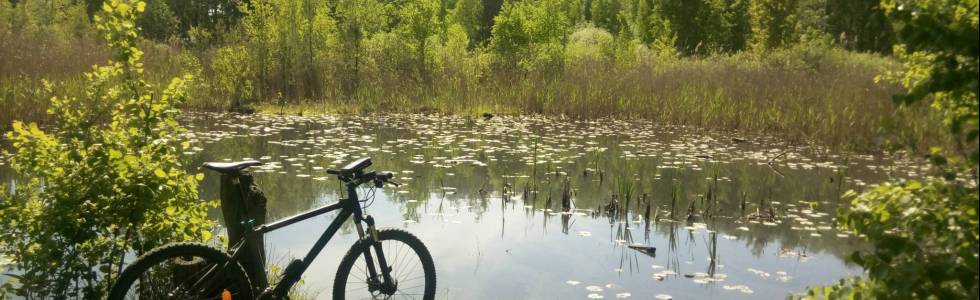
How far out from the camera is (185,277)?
419 centimetres

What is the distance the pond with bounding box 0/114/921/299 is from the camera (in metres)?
6.18

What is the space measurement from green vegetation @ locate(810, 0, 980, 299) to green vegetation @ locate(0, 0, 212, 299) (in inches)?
139

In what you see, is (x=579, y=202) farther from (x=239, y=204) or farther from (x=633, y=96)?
(x=633, y=96)

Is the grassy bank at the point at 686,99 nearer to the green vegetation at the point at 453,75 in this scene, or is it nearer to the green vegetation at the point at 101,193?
the green vegetation at the point at 453,75

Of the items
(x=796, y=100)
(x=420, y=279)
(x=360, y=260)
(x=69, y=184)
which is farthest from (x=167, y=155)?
(x=796, y=100)

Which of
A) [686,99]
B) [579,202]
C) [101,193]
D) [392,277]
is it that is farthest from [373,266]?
[686,99]

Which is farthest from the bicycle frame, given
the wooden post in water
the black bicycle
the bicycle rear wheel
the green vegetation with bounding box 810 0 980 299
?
the green vegetation with bounding box 810 0 980 299

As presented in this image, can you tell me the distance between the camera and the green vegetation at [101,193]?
14.1 ft

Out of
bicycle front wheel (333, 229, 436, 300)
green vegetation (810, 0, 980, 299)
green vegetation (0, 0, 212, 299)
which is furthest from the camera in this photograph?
bicycle front wheel (333, 229, 436, 300)

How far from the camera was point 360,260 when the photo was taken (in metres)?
4.81

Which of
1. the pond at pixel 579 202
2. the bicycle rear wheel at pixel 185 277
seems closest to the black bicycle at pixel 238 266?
the bicycle rear wheel at pixel 185 277

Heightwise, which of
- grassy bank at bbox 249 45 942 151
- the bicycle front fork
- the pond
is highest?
grassy bank at bbox 249 45 942 151

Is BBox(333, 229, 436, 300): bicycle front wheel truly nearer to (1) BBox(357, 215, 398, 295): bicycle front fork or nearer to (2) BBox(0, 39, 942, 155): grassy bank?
(1) BBox(357, 215, 398, 295): bicycle front fork

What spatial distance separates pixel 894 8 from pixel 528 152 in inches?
370
